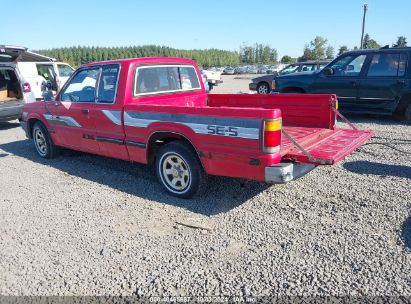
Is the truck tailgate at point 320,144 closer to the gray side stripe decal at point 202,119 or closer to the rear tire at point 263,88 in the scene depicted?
the gray side stripe decal at point 202,119

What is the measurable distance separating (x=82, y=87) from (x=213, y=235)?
11.5 feet

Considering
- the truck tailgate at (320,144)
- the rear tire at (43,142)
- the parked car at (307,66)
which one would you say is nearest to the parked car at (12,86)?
the rear tire at (43,142)

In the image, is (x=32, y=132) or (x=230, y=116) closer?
(x=230, y=116)

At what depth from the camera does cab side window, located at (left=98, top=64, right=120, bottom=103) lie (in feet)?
16.1

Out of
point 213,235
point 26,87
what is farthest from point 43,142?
point 213,235

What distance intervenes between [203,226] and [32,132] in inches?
191

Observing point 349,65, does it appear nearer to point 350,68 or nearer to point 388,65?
point 350,68

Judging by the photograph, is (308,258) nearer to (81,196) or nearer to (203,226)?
(203,226)

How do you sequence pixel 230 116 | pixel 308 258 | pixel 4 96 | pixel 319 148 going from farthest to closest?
pixel 4 96 → pixel 319 148 → pixel 230 116 → pixel 308 258

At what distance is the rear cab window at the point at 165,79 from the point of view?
4.95 metres

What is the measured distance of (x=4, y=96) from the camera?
10.9 m

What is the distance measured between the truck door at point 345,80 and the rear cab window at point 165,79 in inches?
194

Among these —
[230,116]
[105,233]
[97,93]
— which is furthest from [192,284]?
[97,93]

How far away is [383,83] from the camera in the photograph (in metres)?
8.53
